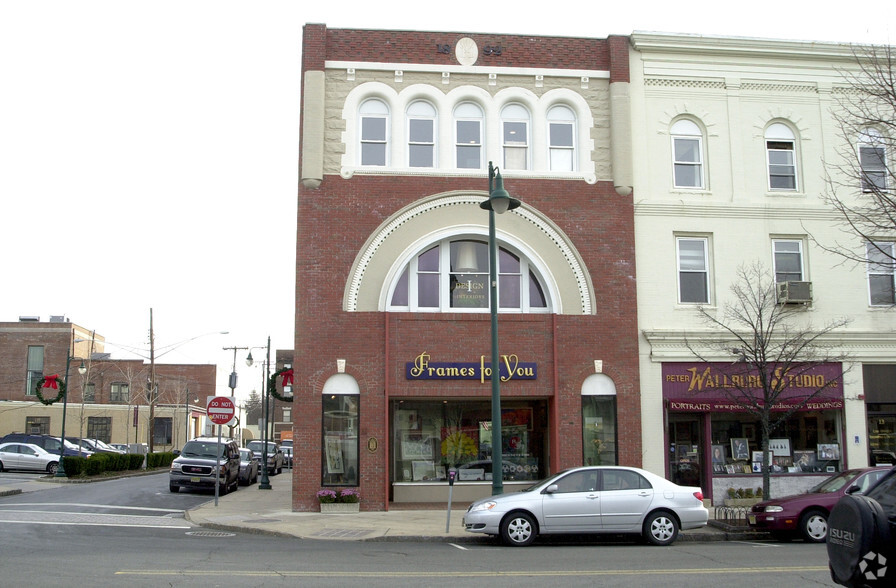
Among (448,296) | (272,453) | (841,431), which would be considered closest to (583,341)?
(448,296)

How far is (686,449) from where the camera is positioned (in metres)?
21.0

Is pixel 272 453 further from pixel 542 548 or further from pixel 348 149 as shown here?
pixel 542 548

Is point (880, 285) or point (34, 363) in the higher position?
point (34, 363)

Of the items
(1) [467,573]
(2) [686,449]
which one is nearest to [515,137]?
(2) [686,449]

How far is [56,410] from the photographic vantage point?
62.1 metres

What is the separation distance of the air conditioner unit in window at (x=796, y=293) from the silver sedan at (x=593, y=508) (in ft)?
27.1

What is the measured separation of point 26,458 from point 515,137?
92.6 ft

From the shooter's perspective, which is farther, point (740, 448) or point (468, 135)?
point (468, 135)

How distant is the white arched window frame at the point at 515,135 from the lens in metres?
21.5

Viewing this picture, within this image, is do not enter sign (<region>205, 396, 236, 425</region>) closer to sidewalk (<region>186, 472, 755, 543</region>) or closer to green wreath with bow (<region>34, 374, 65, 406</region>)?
sidewalk (<region>186, 472, 755, 543</region>)

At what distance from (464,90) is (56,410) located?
52088 mm

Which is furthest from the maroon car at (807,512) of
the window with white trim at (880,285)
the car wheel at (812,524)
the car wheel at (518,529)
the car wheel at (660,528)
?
the window with white trim at (880,285)

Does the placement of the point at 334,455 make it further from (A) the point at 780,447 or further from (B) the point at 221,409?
(A) the point at 780,447

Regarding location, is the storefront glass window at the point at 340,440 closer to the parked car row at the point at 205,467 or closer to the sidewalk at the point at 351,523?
the sidewalk at the point at 351,523
